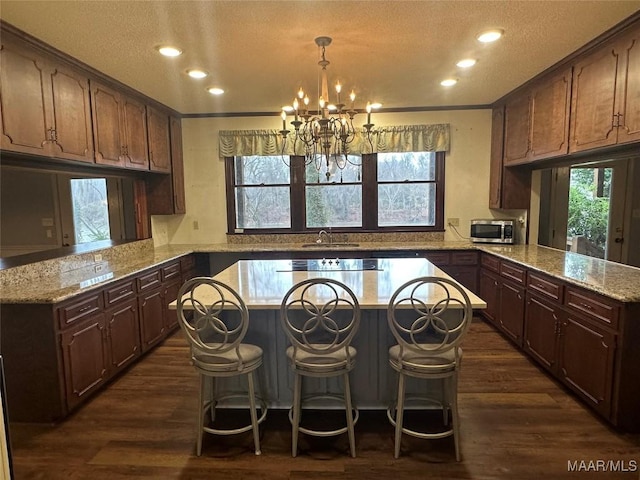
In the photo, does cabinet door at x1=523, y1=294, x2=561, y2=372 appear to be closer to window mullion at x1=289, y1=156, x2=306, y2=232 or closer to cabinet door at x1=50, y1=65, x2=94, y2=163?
window mullion at x1=289, y1=156, x2=306, y2=232

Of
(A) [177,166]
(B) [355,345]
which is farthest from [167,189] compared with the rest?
(B) [355,345]

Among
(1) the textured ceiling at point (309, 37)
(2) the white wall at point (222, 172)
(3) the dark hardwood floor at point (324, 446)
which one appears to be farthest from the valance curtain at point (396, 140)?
(3) the dark hardwood floor at point (324, 446)

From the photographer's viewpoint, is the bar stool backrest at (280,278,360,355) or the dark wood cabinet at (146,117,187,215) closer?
the bar stool backrest at (280,278,360,355)

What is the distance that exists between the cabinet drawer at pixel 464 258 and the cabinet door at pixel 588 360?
168cm

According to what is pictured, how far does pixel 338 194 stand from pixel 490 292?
2146mm

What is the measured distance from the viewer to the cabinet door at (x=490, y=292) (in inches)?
157

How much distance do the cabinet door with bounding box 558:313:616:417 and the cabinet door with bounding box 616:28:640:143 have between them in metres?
1.23

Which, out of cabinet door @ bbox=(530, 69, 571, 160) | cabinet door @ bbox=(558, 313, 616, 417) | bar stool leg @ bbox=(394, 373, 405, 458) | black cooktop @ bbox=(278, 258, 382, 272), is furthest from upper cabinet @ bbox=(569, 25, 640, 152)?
bar stool leg @ bbox=(394, 373, 405, 458)

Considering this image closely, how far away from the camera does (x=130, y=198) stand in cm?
446

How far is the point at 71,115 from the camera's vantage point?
9.67 ft

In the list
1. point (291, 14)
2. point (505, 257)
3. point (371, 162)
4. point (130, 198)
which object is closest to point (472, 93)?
point (371, 162)

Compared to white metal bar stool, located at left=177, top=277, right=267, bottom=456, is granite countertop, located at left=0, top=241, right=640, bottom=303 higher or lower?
higher

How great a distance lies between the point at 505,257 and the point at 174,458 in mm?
3192

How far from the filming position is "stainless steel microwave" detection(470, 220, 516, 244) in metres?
4.48
